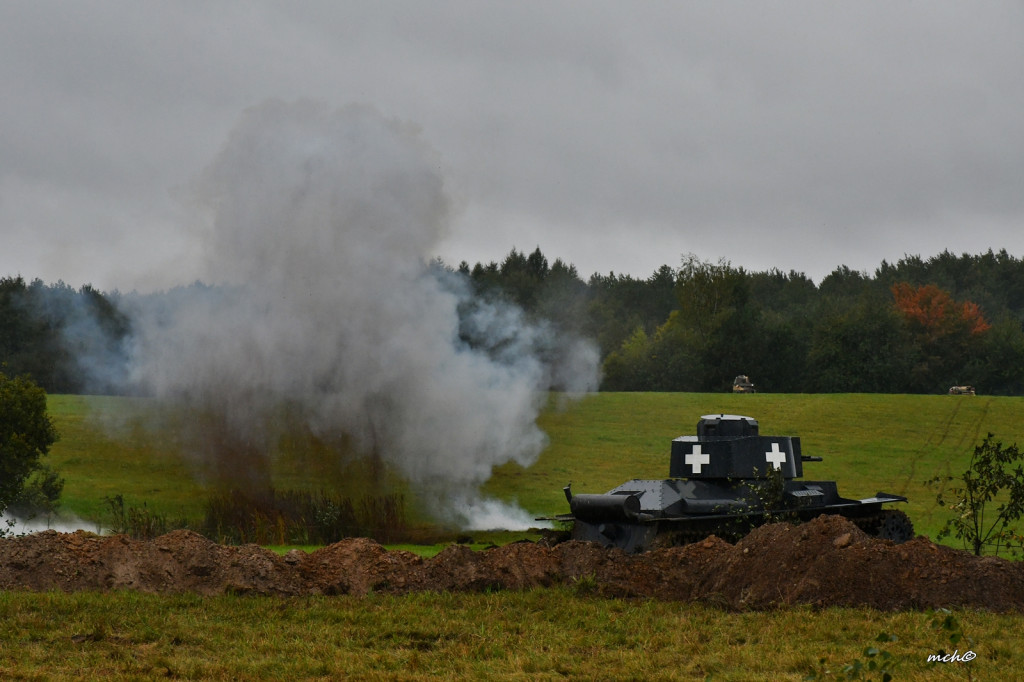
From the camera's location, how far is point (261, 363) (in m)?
24.8

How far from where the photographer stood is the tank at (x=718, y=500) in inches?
715

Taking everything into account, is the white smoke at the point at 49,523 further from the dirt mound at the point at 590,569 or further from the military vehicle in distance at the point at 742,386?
the military vehicle in distance at the point at 742,386

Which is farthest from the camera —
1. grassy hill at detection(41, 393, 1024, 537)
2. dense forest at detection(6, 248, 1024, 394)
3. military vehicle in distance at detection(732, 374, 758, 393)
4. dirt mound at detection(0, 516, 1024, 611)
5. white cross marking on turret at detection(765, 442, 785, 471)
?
dense forest at detection(6, 248, 1024, 394)

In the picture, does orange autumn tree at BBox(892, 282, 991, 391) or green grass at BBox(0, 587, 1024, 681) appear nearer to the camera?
green grass at BBox(0, 587, 1024, 681)

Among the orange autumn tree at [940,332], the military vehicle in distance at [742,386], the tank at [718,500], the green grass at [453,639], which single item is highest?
the orange autumn tree at [940,332]

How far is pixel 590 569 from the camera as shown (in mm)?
15523

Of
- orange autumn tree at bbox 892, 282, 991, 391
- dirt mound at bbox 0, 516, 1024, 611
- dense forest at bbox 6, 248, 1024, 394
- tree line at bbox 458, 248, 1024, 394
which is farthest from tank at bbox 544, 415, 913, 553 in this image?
orange autumn tree at bbox 892, 282, 991, 391

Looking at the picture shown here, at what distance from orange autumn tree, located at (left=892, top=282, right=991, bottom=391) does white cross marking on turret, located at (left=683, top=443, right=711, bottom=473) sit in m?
41.8

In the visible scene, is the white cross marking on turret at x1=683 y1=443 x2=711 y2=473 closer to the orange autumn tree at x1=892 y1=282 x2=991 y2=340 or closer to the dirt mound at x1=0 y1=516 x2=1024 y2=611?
the dirt mound at x1=0 y1=516 x2=1024 y2=611

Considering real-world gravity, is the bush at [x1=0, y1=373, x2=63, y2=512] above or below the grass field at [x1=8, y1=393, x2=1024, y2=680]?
above

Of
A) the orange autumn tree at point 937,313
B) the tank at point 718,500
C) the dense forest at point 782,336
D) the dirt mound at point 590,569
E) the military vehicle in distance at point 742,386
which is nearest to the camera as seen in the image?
the dirt mound at point 590,569

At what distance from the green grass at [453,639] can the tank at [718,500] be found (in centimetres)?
379

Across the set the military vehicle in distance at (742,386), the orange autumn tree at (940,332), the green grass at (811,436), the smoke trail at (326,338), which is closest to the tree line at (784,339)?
the orange autumn tree at (940,332)

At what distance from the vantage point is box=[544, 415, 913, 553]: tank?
18172 millimetres
